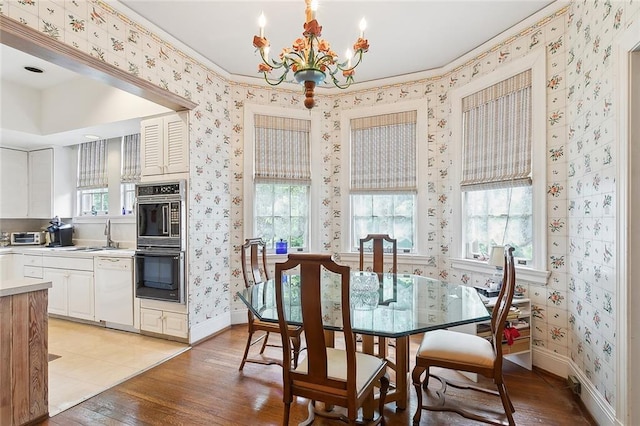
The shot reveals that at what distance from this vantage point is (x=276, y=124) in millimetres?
4062

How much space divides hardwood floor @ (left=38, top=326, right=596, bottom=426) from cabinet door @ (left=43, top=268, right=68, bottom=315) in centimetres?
216

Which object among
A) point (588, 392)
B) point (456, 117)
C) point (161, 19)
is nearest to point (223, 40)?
point (161, 19)

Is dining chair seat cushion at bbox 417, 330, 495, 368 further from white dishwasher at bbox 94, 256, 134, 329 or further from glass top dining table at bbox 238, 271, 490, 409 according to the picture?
white dishwasher at bbox 94, 256, 134, 329

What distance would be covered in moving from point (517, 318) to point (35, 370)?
3.61 m

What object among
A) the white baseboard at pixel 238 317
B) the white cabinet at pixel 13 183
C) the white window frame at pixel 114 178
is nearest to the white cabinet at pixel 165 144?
the white window frame at pixel 114 178

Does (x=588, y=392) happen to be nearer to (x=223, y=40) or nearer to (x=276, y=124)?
(x=276, y=124)

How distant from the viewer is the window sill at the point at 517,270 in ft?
8.82

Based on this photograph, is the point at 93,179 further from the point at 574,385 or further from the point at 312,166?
the point at 574,385

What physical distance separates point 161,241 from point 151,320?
90cm

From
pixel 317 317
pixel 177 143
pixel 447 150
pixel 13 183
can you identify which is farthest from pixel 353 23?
pixel 13 183

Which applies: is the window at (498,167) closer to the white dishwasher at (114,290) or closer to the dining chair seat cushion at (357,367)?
the dining chair seat cushion at (357,367)

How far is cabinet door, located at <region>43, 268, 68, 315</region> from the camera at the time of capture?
3.93m

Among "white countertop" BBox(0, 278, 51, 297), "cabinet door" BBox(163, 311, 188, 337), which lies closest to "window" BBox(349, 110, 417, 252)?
"cabinet door" BBox(163, 311, 188, 337)

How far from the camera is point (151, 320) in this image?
11.3 feet
